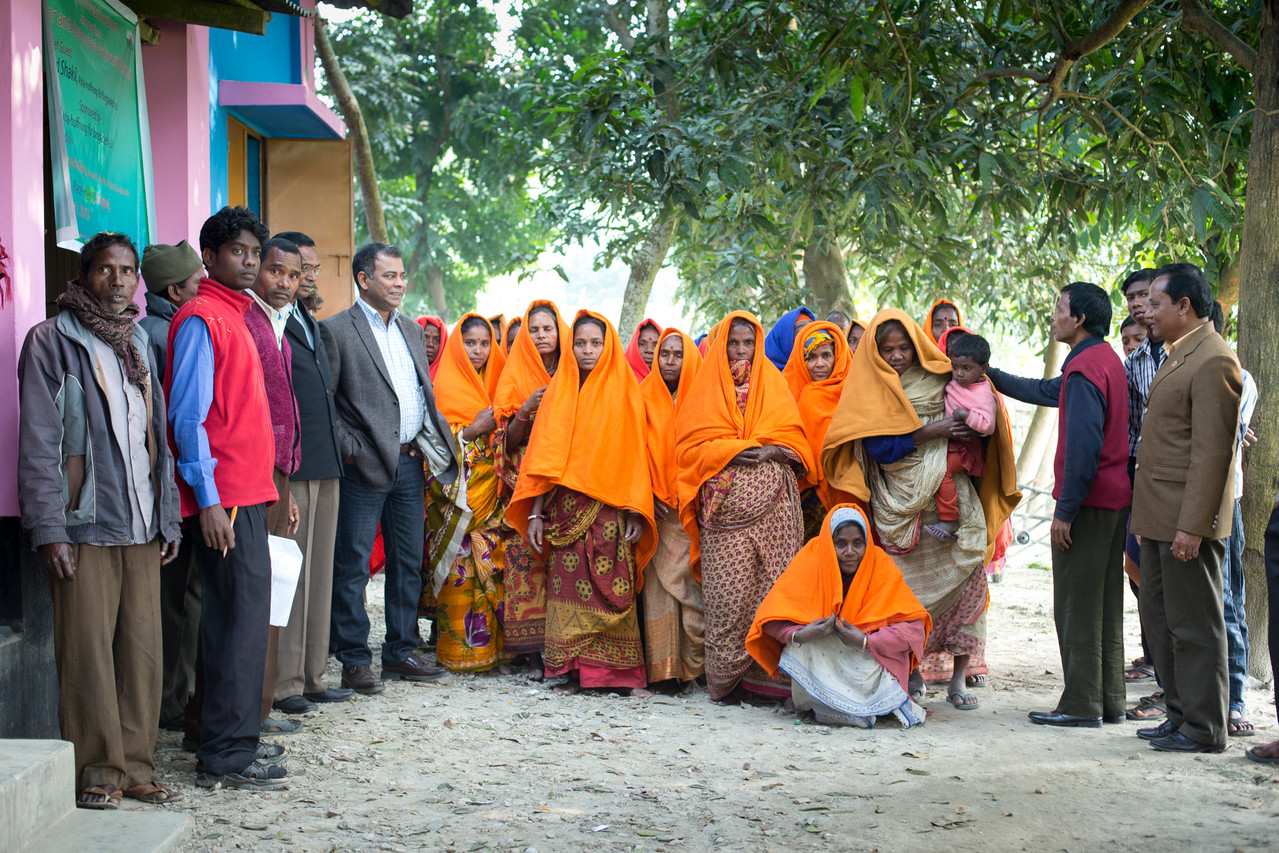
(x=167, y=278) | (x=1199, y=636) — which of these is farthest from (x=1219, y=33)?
(x=167, y=278)

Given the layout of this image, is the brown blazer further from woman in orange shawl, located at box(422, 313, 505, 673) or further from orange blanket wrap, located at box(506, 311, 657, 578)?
woman in orange shawl, located at box(422, 313, 505, 673)

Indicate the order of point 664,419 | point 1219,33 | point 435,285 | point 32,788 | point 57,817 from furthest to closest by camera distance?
point 435,285 → point 664,419 → point 1219,33 → point 57,817 → point 32,788

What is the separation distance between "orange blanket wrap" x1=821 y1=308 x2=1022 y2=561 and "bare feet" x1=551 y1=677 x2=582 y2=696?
1.72m

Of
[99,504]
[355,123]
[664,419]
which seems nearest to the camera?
[99,504]

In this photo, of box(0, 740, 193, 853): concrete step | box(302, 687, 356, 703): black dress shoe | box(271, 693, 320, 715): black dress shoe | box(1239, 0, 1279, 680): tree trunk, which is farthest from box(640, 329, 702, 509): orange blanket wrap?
box(0, 740, 193, 853): concrete step

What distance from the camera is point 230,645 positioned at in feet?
12.3

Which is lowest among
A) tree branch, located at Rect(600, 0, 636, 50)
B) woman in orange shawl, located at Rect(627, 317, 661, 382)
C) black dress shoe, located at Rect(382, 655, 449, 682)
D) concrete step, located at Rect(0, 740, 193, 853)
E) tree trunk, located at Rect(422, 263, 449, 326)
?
black dress shoe, located at Rect(382, 655, 449, 682)

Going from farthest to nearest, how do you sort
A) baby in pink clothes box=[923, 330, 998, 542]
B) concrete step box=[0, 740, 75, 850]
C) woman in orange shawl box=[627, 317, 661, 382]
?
1. woman in orange shawl box=[627, 317, 661, 382]
2. baby in pink clothes box=[923, 330, 998, 542]
3. concrete step box=[0, 740, 75, 850]

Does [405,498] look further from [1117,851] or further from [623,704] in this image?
[1117,851]

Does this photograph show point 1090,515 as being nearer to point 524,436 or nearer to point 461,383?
point 524,436

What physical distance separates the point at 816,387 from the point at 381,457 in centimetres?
238

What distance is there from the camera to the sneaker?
A: 3.73 meters

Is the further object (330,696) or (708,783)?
(330,696)

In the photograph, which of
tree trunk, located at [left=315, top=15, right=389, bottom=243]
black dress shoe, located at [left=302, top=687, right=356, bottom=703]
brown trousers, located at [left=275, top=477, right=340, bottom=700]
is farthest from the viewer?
tree trunk, located at [left=315, top=15, right=389, bottom=243]
